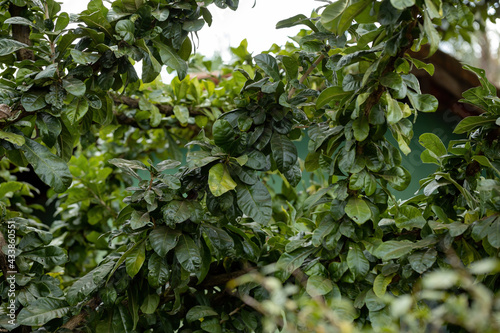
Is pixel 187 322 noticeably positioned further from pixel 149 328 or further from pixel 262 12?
pixel 262 12

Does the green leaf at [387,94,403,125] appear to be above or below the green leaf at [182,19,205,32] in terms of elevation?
below

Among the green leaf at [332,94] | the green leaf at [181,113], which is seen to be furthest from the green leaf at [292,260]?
the green leaf at [181,113]

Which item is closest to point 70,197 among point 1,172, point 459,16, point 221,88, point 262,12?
point 1,172

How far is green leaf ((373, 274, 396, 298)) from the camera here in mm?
887

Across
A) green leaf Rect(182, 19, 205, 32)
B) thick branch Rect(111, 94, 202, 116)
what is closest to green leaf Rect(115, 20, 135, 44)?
green leaf Rect(182, 19, 205, 32)

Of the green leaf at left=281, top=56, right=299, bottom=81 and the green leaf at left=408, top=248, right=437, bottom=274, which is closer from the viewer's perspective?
the green leaf at left=408, top=248, right=437, bottom=274

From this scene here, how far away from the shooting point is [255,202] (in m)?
0.93

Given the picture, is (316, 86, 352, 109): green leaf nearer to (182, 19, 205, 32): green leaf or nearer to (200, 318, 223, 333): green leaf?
(182, 19, 205, 32): green leaf

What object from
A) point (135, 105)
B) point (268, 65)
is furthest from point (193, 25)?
point (135, 105)

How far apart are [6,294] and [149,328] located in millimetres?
345

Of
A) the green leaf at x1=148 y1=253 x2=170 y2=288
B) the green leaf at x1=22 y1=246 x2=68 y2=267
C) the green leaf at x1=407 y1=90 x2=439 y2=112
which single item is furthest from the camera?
the green leaf at x1=22 y1=246 x2=68 y2=267

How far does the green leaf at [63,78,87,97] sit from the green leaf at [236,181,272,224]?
39cm

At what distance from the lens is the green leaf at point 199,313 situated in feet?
3.35

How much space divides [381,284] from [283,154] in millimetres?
336
